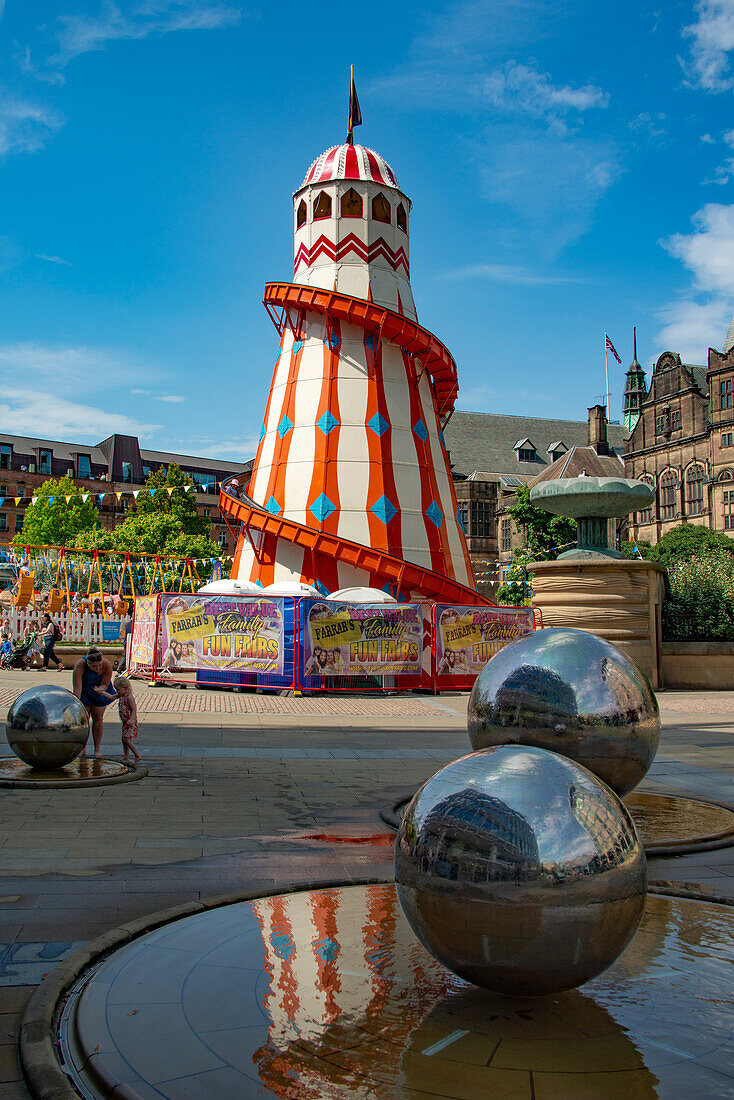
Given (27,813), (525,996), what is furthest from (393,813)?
(525,996)

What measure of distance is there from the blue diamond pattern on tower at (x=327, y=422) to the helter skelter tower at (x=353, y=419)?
0.13 feet

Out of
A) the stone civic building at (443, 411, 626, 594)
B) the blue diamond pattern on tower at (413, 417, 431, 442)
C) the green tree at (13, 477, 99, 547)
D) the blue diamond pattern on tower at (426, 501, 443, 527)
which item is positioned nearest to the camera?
the blue diamond pattern on tower at (426, 501, 443, 527)

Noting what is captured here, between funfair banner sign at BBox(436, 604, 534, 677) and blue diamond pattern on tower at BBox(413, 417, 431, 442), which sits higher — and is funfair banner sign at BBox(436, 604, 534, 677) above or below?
below

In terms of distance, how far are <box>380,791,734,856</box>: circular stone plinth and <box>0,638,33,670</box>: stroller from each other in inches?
933

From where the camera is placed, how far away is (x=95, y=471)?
11200 centimetres

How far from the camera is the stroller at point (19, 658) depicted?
30703mm

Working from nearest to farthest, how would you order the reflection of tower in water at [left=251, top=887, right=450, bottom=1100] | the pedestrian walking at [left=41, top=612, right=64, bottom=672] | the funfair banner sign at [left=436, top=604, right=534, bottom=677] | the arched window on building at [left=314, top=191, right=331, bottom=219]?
the reflection of tower in water at [left=251, top=887, right=450, bottom=1100] → the funfair banner sign at [left=436, top=604, right=534, bottom=677] → the pedestrian walking at [left=41, top=612, right=64, bottom=672] → the arched window on building at [left=314, top=191, right=331, bottom=219]

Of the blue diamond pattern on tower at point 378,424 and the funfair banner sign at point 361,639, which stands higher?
the blue diamond pattern on tower at point 378,424

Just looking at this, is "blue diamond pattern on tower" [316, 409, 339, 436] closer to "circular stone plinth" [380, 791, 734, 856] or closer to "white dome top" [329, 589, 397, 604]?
"white dome top" [329, 589, 397, 604]

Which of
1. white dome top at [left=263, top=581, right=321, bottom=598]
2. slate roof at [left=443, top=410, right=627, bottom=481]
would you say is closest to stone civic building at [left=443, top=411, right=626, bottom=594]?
slate roof at [left=443, top=410, right=627, bottom=481]

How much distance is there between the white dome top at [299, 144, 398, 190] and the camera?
3297 centimetres

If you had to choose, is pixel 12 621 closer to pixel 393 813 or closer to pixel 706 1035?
pixel 393 813

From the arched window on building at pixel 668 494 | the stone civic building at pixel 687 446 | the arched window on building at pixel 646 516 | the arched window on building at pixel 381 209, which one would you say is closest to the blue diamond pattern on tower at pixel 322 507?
the arched window on building at pixel 381 209

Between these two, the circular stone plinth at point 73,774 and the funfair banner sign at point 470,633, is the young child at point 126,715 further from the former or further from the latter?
the funfair banner sign at point 470,633
